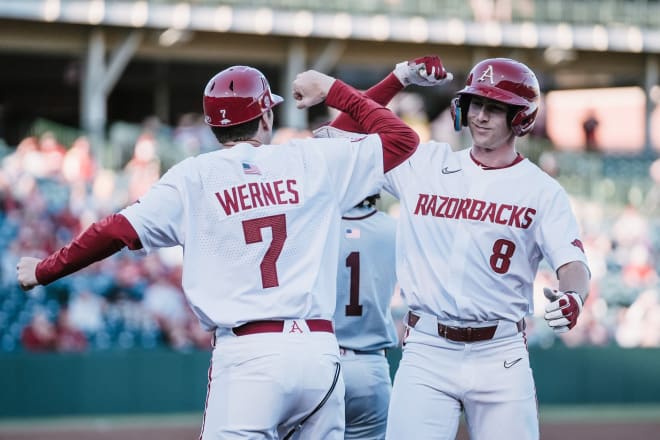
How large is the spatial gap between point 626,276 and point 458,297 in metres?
12.5

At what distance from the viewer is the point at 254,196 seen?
4.59m

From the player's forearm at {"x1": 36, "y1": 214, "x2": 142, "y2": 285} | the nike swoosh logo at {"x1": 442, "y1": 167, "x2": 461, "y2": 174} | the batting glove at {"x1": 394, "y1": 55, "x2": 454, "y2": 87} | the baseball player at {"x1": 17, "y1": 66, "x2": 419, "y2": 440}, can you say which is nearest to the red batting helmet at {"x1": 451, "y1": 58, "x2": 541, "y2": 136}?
the batting glove at {"x1": 394, "y1": 55, "x2": 454, "y2": 87}

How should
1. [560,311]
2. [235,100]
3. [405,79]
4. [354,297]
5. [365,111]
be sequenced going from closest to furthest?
[560,311]
[235,100]
[365,111]
[405,79]
[354,297]

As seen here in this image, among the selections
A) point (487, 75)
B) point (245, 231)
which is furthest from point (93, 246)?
point (487, 75)

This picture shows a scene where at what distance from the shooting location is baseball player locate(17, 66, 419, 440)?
4.51 metres

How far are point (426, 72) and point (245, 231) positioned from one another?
1.23 metres

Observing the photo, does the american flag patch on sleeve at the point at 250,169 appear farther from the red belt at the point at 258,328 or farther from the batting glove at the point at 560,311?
the batting glove at the point at 560,311

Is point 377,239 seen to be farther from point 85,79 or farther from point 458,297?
point 85,79

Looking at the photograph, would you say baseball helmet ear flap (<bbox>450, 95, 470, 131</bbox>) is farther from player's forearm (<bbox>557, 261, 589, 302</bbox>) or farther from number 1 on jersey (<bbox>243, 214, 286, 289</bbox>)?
number 1 on jersey (<bbox>243, 214, 286, 289</bbox>)

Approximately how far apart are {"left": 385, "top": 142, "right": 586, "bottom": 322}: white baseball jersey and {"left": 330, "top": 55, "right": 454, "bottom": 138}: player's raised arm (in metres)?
0.43

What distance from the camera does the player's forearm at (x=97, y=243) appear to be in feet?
14.8

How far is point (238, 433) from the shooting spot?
447cm

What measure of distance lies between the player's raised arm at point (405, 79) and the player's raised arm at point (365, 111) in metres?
0.10

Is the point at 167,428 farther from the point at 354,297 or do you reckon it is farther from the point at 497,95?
the point at 497,95
